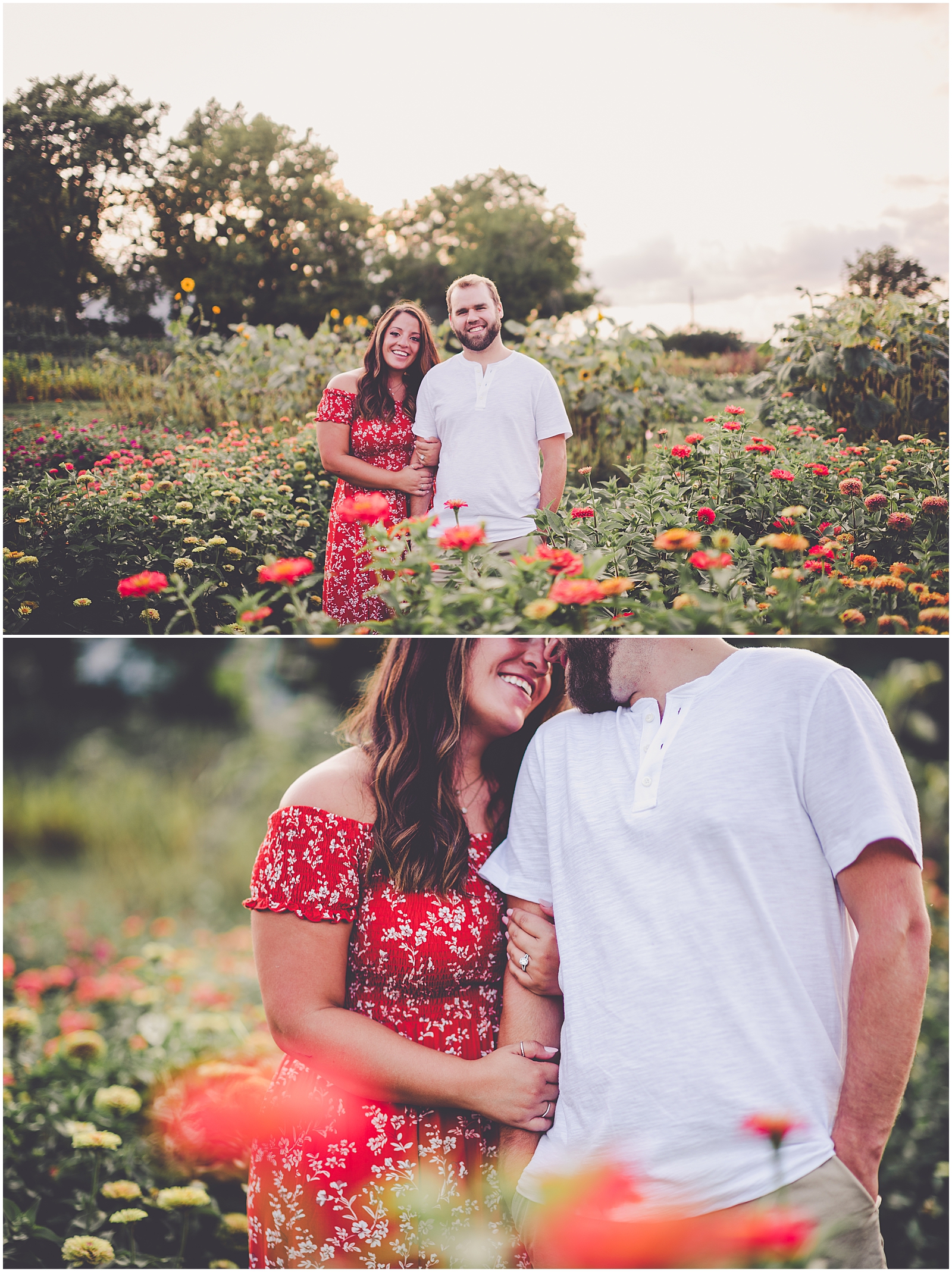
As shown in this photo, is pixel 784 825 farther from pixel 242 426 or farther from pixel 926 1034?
pixel 242 426

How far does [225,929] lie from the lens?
9.20 ft

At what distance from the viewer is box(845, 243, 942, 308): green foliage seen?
8.34 feet

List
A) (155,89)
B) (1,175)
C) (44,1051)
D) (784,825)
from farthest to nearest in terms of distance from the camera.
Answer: (1,175)
(155,89)
(44,1051)
(784,825)

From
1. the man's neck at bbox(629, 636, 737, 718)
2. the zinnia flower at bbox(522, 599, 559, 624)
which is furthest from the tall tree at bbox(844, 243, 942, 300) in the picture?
the zinnia flower at bbox(522, 599, 559, 624)

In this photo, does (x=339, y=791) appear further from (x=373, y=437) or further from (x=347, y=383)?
(x=347, y=383)

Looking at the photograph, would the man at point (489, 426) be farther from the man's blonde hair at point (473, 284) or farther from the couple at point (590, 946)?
the couple at point (590, 946)

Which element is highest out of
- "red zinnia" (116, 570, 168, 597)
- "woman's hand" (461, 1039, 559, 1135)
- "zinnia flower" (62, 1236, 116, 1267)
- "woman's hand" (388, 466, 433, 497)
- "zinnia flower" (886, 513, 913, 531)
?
"woman's hand" (388, 466, 433, 497)

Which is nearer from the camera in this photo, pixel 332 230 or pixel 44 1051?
pixel 44 1051

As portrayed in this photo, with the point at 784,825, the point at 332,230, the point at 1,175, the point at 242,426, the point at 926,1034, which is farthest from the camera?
the point at 242,426

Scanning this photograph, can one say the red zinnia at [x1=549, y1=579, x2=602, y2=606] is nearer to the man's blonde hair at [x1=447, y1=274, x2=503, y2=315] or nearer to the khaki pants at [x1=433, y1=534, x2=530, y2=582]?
the khaki pants at [x1=433, y1=534, x2=530, y2=582]

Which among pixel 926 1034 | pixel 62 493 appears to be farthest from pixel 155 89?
pixel 926 1034

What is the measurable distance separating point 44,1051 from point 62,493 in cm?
155

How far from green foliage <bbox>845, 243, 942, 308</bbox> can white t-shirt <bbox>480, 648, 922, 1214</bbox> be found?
6.33 feet

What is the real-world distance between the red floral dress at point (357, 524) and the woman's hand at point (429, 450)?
0.06m
